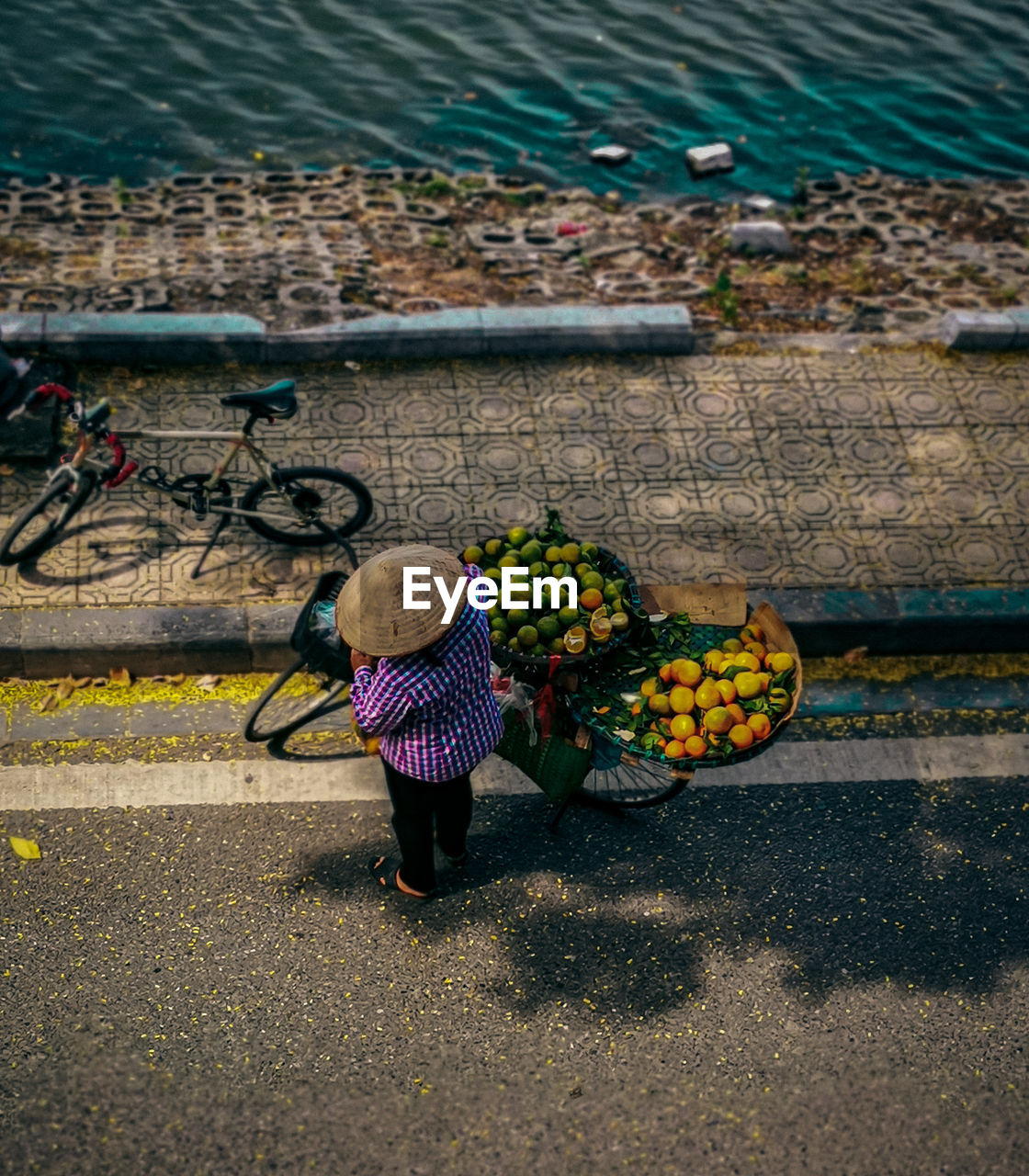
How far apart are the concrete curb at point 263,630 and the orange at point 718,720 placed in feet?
5.32

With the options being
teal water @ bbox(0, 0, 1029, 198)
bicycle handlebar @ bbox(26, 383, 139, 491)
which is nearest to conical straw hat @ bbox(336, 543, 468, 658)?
bicycle handlebar @ bbox(26, 383, 139, 491)

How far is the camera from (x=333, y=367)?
8203 mm

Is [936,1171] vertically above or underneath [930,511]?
underneath

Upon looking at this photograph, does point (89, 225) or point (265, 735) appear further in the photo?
point (89, 225)

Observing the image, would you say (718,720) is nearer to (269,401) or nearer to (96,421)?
(269,401)

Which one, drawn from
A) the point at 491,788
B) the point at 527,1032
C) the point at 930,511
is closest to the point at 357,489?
the point at 491,788

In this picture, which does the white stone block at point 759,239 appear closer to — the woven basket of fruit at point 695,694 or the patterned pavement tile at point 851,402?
the patterned pavement tile at point 851,402

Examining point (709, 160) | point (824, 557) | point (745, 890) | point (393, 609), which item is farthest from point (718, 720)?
point (709, 160)

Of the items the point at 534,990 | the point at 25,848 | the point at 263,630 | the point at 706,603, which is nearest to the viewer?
A: the point at 534,990

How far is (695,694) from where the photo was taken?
538cm

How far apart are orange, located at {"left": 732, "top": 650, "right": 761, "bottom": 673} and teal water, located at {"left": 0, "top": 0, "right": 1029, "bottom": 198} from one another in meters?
9.46

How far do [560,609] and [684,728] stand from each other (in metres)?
0.81

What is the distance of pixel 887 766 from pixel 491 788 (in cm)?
224

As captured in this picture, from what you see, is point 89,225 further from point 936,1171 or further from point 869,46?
point 869,46
